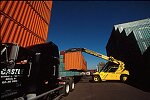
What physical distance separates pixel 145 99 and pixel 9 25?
8452mm

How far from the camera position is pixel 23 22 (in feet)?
28.2

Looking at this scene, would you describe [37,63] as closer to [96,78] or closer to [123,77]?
[96,78]

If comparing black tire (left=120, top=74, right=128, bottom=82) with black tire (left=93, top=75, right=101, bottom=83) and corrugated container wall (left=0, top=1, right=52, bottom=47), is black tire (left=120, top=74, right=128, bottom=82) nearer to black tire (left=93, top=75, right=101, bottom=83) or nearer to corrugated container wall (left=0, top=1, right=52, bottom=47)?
black tire (left=93, top=75, right=101, bottom=83)

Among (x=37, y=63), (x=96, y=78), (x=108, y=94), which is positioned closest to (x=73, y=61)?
(x=96, y=78)

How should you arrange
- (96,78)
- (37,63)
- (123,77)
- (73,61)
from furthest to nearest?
(73,61) → (96,78) → (123,77) → (37,63)

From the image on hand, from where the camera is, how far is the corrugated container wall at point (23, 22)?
6.93 meters

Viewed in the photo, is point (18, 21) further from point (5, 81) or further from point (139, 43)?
point (139, 43)

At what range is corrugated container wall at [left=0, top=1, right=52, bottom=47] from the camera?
6.93 metres

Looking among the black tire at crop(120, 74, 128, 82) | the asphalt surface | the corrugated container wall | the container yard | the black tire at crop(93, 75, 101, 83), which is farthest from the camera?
the black tire at crop(93, 75, 101, 83)

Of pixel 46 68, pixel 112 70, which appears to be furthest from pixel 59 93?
pixel 112 70

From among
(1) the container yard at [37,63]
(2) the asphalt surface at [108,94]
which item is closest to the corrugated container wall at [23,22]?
(1) the container yard at [37,63]

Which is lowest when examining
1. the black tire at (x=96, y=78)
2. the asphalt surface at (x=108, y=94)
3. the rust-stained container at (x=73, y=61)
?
the asphalt surface at (x=108, y=94)

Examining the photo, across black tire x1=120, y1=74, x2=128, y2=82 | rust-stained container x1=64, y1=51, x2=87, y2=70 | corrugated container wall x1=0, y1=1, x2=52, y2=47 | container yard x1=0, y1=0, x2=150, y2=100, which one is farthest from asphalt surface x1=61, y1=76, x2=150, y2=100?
rust-stained container x1=64, y1=51, x2=87, y2=70

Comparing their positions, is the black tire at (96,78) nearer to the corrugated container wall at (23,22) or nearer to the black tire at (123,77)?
the black tire at (123,77)
